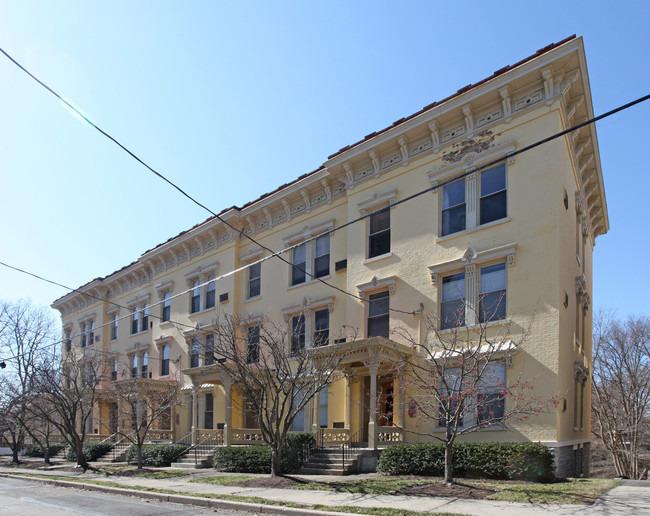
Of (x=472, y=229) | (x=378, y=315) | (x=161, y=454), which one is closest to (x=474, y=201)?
(x=472, y=229)

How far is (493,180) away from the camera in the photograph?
1783 cm

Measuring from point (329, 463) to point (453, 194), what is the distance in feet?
30.2

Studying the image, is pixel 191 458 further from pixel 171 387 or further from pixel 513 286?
→ pixel 513 286

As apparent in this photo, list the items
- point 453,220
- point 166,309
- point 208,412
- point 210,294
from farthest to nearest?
point 166,309 < point 210,294 < point 208,412 < point 453,220

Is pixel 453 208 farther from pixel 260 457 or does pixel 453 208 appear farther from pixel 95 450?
pixel 95 450

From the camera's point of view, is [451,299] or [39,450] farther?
[39,450]

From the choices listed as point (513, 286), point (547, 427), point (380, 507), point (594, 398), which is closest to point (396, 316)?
point (513, 286)

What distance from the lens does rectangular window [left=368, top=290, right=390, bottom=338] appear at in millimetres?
19750

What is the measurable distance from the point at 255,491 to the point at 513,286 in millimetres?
8828

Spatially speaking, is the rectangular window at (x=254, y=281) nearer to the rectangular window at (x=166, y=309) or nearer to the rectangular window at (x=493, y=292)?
the rectangular window at (x=166, y=309)

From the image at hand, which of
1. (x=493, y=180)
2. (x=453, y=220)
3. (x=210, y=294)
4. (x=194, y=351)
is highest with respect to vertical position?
(x=493, y=180)

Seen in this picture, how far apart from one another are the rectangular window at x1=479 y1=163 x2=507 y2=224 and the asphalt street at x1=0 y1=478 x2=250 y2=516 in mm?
11028

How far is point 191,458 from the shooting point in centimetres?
2256

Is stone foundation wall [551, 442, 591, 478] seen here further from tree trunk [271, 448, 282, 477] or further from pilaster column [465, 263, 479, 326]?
tree trunk [271, 448, 282, 477]
